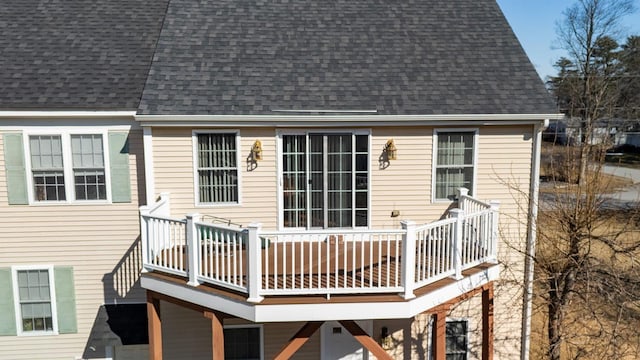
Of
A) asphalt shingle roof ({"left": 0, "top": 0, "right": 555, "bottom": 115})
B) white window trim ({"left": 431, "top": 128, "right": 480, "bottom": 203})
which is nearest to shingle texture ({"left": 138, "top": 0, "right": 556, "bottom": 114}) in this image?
asphalt shingle roof ({"left": 0, "top": 0, "right": 555, "bottom": 115})

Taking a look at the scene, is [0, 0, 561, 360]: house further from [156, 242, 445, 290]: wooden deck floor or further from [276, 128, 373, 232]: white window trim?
[156, 242, 445, 290]: wooden deck floor

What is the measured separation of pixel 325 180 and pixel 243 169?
1.52 m

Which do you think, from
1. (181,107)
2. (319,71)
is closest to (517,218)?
(319,71)

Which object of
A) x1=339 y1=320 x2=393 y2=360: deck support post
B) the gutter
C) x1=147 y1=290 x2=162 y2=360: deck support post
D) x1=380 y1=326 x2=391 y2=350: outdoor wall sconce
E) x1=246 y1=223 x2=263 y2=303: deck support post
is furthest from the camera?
x1=380 y1=326 x2=391 y2=350: outdoor wall sconce

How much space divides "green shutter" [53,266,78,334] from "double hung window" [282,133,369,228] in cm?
418

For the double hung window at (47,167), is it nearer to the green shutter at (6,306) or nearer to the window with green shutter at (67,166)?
the window with green shutter at (67,166)

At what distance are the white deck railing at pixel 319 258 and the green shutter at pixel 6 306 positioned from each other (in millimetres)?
3341

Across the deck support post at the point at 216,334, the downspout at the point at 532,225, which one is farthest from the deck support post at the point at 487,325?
the deck support post at the point at 216,334

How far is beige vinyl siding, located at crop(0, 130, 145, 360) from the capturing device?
8.06 metres

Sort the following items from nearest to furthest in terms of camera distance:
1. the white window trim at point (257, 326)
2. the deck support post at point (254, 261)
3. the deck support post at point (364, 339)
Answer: the deck support post at point (254, 261) < the deck support post at point (364, 339) < the white window trim at point (257, 326)

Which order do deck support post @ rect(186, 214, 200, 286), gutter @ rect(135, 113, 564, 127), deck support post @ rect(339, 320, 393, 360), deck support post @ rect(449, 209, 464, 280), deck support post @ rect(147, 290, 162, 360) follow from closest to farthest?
deck support post @ rect(186, 214, 200, 286) < deck support post @ rect(339, 320, 393, 360) < deck support post @ rect(449, 209, 464, 280) < deck support post @ rect(147, 290, 162, 360) < gutter @ rect(135, 113, 564, 127)

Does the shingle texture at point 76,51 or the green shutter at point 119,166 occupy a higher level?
the shingle texture at point 76,51

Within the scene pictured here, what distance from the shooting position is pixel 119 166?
317 inches

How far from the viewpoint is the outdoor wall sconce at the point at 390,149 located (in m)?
8.09
